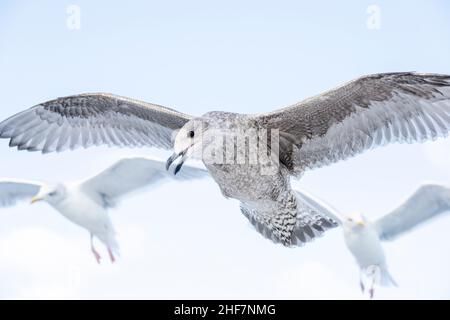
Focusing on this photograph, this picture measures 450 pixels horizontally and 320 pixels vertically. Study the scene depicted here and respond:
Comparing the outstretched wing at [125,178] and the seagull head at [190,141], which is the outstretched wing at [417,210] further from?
the seagull head at [190,141]

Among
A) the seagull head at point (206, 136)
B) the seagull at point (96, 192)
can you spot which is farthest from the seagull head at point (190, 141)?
the seagull at point (96, 192)

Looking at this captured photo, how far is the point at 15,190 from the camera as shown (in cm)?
457

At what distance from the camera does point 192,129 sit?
3.03m

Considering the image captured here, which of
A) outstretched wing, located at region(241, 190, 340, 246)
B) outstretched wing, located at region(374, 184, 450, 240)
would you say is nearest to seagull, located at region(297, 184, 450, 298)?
outstretched wing, located at region(374, 184, 450, 240)

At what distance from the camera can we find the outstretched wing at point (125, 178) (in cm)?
423

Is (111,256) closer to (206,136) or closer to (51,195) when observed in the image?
(51,195)

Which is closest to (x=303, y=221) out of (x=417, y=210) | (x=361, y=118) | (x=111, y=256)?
(x=361, y=118)

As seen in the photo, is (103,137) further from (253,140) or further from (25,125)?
(253,140)

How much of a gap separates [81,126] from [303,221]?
1137mm

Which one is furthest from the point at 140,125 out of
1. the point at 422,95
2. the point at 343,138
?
the point at 422,95

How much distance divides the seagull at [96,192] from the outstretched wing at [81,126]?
455 millimetres

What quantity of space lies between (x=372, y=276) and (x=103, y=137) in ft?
5.03

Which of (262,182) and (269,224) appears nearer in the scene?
(262,182)

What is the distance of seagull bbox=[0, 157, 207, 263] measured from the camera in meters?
4.27
